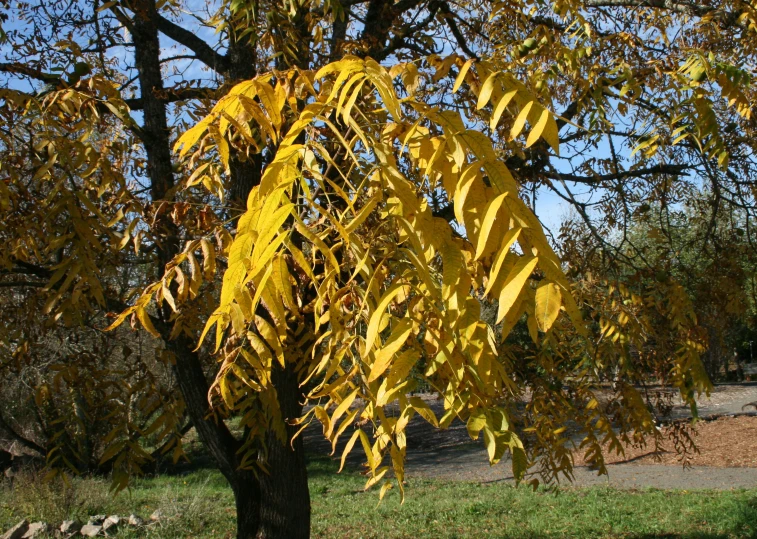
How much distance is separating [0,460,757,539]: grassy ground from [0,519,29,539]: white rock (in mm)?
690

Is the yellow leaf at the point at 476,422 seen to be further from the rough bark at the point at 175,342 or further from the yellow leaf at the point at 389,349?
the rough bark at the point at 175,342

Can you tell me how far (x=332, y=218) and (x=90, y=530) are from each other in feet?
25.1

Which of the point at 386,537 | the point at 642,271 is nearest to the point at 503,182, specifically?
the point at 642,271

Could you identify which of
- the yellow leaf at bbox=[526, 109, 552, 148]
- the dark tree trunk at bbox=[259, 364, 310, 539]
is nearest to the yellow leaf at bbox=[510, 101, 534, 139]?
the yellow leaf at bbox=[526, 109, 552, 148]

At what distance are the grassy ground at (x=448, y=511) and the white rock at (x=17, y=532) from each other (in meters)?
0.69

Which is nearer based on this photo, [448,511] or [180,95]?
[180,95]

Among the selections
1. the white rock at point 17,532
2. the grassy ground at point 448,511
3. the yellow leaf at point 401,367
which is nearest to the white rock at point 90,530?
the grassy ground at point 448,511

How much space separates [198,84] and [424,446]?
1449cm

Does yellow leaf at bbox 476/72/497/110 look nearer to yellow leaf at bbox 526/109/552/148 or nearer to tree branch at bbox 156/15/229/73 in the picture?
yellow leaf at bbox 526/109/552/148

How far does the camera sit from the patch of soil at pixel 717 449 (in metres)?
12.4

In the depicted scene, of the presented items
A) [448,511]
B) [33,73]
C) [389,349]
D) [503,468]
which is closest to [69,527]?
[448,511]

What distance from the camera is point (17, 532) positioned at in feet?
22.8

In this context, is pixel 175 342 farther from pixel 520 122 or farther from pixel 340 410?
pixel 520 122

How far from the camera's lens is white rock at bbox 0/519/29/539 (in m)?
6.77
